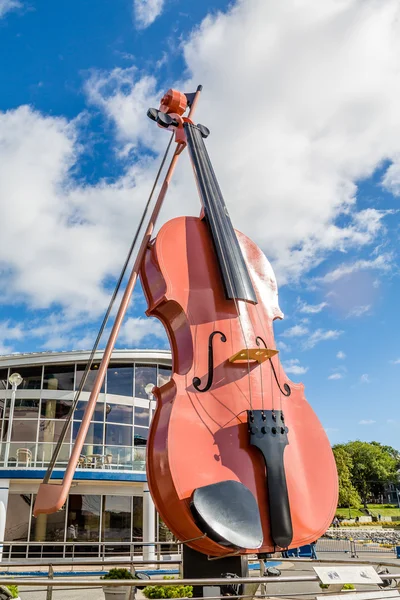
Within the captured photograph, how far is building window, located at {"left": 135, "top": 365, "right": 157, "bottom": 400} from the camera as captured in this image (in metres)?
20.0

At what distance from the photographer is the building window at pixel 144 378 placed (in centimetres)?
2000

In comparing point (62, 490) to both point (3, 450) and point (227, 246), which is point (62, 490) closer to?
point (227, 246)

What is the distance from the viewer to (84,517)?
55.2ft

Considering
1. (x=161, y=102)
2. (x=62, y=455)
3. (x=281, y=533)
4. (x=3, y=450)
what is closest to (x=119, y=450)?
(x=62, y=455)

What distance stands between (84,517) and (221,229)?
15.0 m

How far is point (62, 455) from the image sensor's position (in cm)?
1698

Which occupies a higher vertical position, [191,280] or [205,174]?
[205,174]

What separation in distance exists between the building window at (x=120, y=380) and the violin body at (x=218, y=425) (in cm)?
1543

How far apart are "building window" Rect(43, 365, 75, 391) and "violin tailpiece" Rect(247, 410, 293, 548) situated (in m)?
16.9

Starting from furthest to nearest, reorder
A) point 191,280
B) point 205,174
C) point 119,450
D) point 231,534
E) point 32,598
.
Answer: point 119,450 → point 32,598 → point 205,174 → point 191,280 → point 231,534

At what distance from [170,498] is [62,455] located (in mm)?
14934

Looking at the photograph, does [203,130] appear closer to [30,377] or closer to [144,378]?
[144,378]

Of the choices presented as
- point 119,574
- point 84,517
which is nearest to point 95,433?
point 84,517

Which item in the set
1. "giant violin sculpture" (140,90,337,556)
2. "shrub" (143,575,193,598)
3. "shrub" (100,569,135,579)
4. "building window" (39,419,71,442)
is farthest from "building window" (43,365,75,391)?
"giant violin sculpture" (140,90,337,556)
